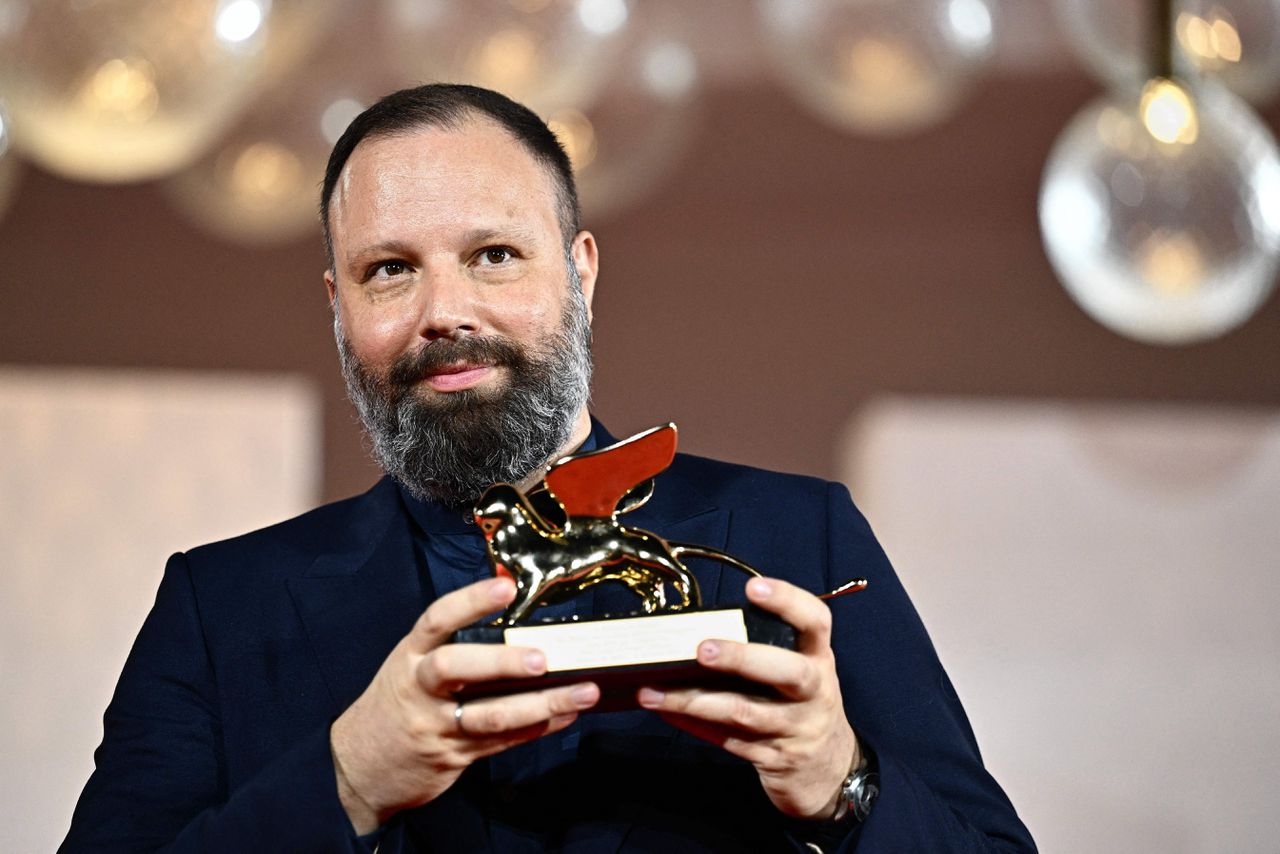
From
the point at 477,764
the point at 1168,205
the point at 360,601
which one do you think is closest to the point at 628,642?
the point at 477,764

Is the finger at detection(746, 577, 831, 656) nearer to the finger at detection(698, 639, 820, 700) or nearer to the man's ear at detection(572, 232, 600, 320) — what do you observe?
the finger at detection(698, 639, 820, 700)

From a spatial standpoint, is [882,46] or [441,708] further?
[882,46]

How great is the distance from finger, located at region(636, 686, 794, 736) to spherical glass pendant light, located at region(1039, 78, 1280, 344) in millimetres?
1177

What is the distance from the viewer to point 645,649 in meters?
1.19

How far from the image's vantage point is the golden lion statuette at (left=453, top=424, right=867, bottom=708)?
118 centimetres

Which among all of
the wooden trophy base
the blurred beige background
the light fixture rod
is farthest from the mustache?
the blurred beige background

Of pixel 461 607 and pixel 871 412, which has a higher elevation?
Answer: pixel 871 412

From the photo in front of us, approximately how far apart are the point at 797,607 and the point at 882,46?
1405 mm

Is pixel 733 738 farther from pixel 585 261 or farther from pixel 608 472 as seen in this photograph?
pixel 585 261

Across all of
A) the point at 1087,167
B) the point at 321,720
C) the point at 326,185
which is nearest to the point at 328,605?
the point at 321,720

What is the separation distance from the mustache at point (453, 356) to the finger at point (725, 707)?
0.43 m

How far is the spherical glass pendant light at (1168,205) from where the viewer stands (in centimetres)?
210

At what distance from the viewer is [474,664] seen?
1.13 meters

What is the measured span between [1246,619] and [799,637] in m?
3.09
